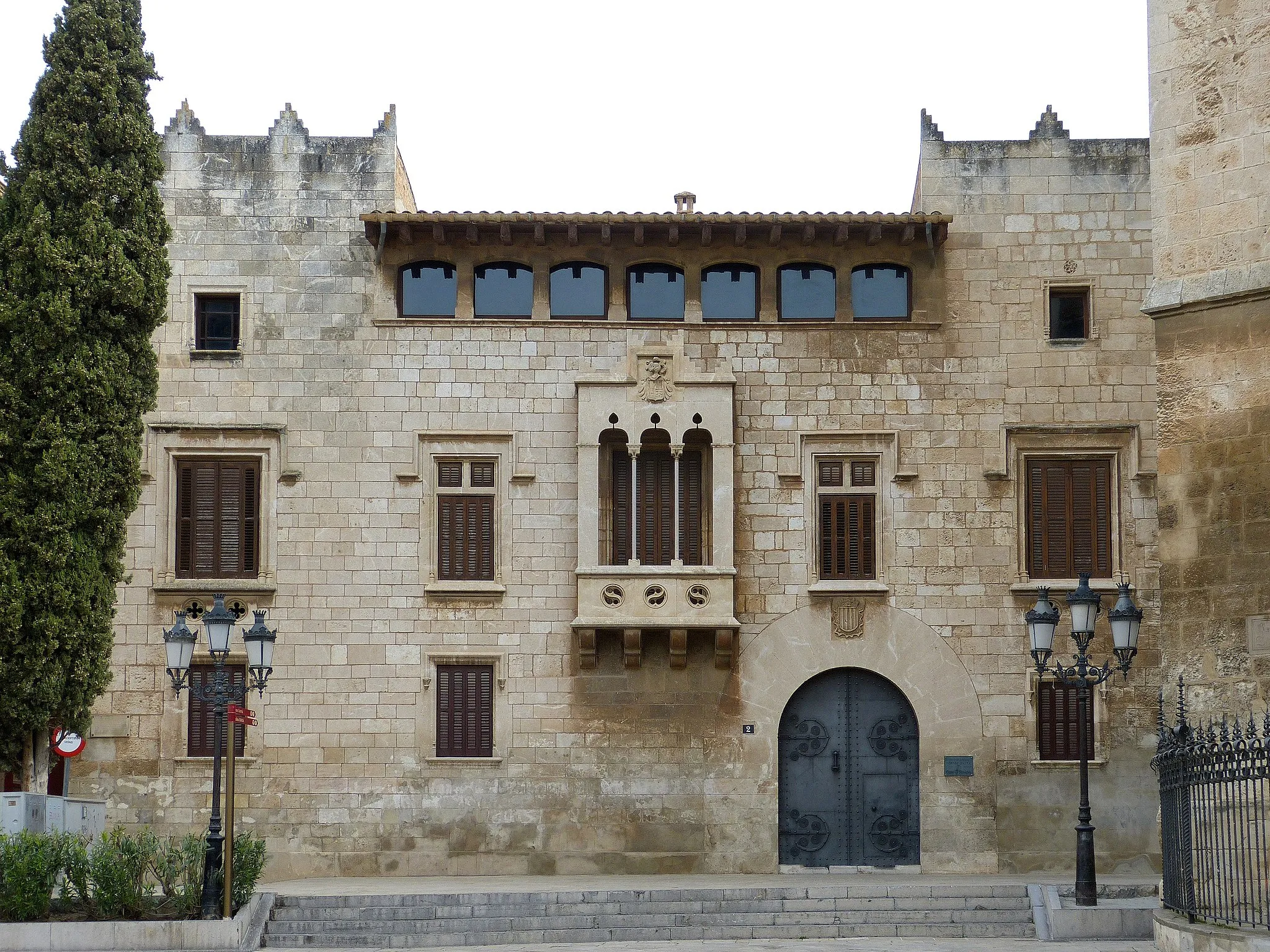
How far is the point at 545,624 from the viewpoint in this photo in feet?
82.0

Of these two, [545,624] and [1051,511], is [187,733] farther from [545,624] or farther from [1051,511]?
[1051,511]

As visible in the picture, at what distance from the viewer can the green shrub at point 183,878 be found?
768 inches

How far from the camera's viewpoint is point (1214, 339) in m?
17.6

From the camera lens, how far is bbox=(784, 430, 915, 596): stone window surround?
2506 cm

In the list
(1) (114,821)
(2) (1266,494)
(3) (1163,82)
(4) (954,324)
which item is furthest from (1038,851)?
(1) (114,821)

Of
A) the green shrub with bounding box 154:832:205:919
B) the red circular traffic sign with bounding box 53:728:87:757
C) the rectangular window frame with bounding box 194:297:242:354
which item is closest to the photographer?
the green shrub with bounding box 154:832:205:919

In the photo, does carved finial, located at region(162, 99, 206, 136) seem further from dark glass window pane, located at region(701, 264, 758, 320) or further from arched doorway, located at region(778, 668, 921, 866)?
arched doorway, located at region(778, 668, 921, 866)

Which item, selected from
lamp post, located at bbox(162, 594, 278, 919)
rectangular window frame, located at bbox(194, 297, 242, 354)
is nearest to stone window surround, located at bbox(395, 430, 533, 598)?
rectangular window frame, located at bbox(194, 297, 242, 354)

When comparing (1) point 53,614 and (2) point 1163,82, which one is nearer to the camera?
(2) point 1163,82

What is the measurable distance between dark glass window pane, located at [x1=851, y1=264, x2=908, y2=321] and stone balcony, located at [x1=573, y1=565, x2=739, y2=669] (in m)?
4.47

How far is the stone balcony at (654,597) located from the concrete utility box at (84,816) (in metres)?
6.92

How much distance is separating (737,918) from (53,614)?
9.26m

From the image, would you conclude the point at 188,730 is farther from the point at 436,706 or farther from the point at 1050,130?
the point at 1050,130

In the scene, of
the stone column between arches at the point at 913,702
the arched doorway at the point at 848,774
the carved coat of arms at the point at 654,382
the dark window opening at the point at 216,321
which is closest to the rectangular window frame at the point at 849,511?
the stone column between arches at the point at 913,702
